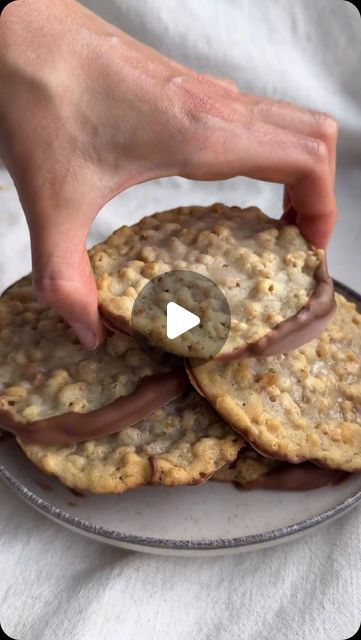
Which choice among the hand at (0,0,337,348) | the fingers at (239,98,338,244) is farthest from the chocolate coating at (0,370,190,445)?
the fingers at (239,98,338,244)

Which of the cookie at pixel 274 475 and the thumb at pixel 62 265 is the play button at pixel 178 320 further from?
the cookie at pixel 274 475

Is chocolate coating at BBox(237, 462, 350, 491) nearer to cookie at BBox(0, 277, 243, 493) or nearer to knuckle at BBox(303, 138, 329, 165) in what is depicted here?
cookie at BBox(0, 277, 243, 493)

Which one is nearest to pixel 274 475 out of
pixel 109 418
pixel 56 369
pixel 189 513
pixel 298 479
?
pixel 298 479

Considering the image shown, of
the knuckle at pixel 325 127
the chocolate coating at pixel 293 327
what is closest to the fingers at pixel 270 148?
the knuckle at pixel 325 127

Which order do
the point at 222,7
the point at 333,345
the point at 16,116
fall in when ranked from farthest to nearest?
the point at 222,7, the point at 333,345, the point at 16,116

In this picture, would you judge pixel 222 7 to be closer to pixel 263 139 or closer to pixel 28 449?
pixel 263 139

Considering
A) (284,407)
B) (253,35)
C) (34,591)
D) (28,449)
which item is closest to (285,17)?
(253,35)
